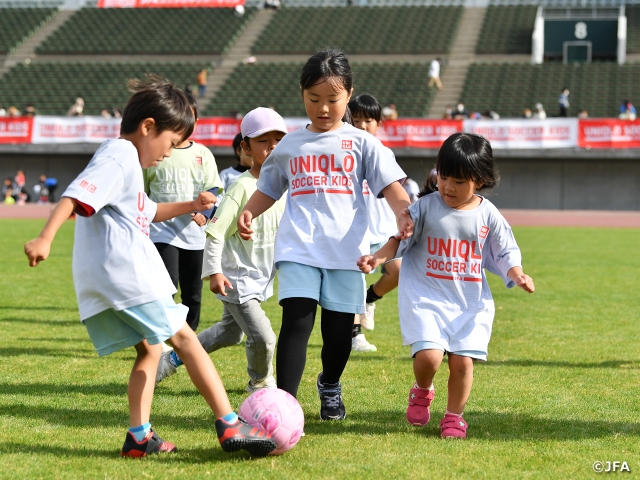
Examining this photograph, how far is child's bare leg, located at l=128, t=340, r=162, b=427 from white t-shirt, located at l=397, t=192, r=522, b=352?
1257 mm

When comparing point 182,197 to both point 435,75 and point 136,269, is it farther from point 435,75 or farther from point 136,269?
point 435,75

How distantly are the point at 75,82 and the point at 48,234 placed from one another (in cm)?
3572

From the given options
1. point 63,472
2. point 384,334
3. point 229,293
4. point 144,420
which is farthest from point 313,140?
point 384,334

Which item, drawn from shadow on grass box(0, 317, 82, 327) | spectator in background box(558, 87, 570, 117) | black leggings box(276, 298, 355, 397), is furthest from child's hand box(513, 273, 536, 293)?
spectator in background box(558, 87, 570, 117)

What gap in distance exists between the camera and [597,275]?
12508 millimetres

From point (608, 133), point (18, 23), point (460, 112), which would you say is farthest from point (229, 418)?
point (18, 23)

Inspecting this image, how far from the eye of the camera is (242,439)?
11.9 feet

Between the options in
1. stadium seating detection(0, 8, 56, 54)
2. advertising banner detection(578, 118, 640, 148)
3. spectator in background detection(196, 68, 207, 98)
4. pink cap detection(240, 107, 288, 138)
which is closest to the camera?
pink cap detection(240, 107, 288, 138)

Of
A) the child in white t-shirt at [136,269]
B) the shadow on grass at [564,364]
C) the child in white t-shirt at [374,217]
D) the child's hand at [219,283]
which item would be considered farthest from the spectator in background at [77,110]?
the child in white t-shirt at [136,269]

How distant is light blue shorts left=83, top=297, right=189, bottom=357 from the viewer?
3633 millimetres

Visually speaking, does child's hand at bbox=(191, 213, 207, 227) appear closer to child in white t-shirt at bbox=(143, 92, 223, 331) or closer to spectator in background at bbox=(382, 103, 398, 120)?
child in white t-shirt at bbox=(143, 92, 223, 331)

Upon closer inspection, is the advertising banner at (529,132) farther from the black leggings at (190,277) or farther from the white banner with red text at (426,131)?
the black leggings at (190,277)

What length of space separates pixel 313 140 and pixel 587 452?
1992 mm

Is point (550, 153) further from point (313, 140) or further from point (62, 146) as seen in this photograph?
point (313, 140)
